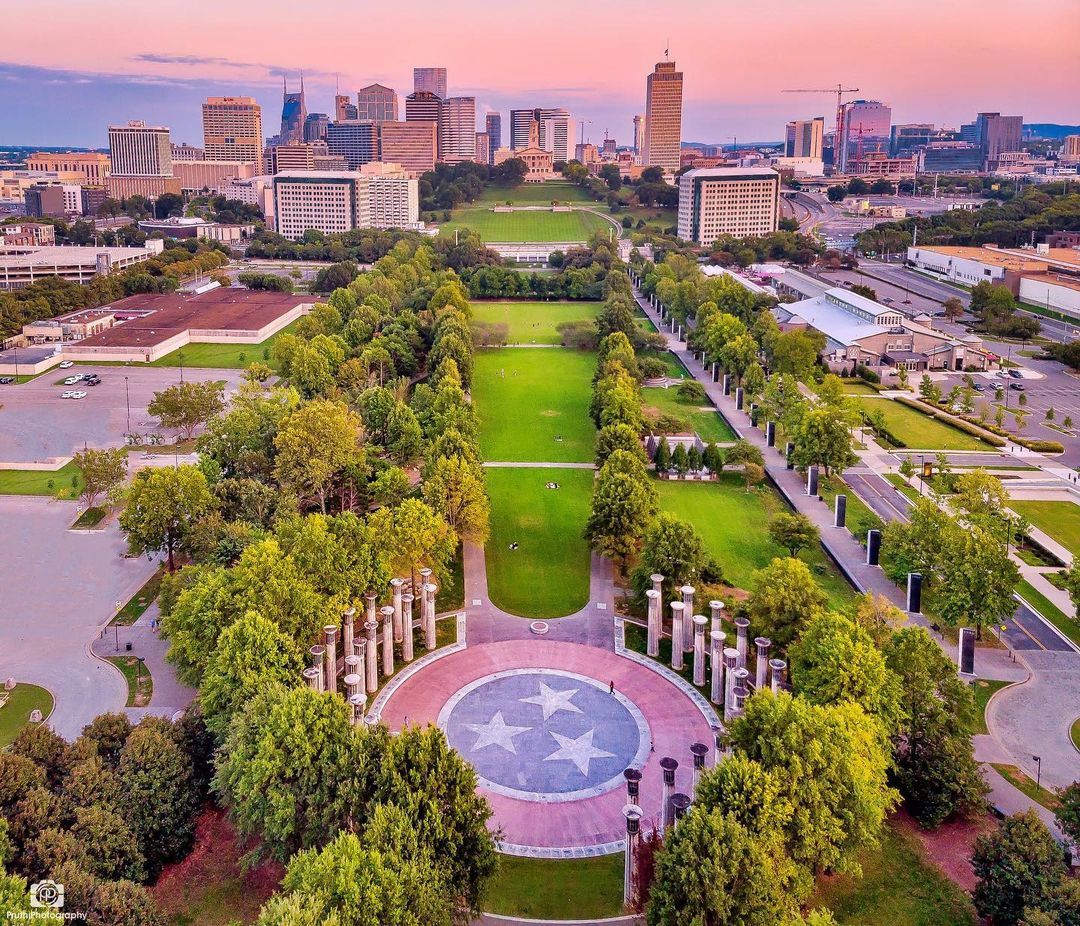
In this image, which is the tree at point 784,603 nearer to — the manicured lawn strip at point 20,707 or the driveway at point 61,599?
the driveway at point 61,599

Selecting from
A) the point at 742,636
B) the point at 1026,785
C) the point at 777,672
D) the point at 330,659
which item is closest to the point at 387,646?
the point at 330,659

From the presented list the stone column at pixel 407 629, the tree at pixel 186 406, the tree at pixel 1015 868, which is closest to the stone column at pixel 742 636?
the tree at pixel 1015 868

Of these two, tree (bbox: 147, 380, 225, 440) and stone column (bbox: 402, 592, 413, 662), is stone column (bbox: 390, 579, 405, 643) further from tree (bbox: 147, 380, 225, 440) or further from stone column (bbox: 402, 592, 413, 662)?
tree (bbox: 147, 380, 225, 440)

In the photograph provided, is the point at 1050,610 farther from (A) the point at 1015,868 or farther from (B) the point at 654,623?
(A) the point at 1015,868

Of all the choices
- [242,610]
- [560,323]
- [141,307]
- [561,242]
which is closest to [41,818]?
[242,610]

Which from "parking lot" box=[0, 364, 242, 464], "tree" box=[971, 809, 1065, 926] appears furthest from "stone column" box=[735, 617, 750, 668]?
"parking lot" box=[0, 364, 242, 464]
